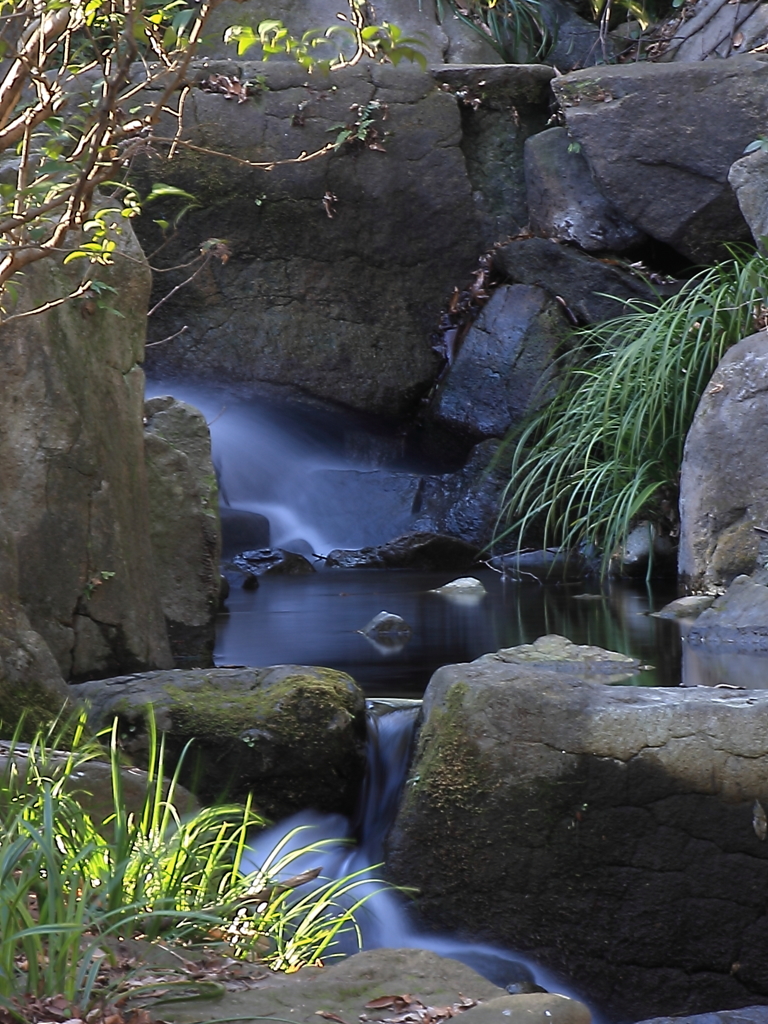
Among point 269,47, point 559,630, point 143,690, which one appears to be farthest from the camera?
point 559,630

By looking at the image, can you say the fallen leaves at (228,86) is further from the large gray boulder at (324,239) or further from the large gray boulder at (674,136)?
the large gray boulder at (674,136)

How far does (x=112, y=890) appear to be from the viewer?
6.72ft

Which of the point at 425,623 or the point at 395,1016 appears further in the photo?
the point at 425,623

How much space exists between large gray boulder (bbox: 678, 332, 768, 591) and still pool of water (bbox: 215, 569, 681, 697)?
0.30 metres

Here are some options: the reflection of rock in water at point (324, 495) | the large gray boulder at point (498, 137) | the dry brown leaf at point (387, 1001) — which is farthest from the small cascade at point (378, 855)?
the large gray boulder at point (498, 137)

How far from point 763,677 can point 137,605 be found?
6.36 feet

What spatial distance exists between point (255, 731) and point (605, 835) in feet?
2.87

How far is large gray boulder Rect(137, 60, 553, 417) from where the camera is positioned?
815 centimetres

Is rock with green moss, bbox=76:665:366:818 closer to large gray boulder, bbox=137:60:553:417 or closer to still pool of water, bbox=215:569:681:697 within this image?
still pool of water, bbox=215:569:681:697

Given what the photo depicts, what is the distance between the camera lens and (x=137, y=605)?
153 inches

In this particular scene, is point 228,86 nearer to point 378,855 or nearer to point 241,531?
point 241,531

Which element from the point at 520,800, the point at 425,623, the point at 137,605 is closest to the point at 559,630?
the point at 425,623

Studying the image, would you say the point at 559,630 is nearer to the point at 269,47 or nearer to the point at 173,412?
the point at 173,412

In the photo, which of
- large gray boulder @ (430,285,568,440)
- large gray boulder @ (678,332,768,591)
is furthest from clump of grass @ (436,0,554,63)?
large gray boulder @ (678,332,768,591)
